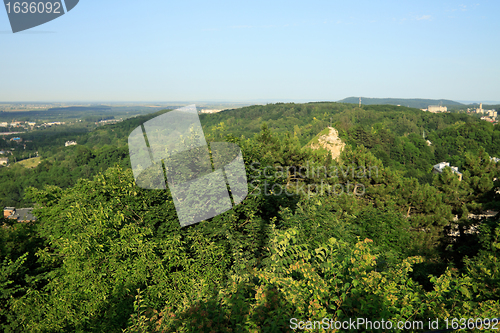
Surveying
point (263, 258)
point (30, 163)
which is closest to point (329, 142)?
point (263, 258)

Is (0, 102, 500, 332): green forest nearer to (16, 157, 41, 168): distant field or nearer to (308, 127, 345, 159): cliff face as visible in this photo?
(308, 127, 345, 159): cliff face

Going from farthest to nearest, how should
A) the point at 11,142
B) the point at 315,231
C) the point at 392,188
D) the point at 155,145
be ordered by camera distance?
the point at 11,142 → the point at 392,188 → the point at 155,145 → the point at 315,231

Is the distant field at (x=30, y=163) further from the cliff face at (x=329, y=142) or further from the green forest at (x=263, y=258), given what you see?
the green forest at (x=263, y=258)

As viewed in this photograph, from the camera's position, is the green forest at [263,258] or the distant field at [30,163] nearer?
the green forest at [263,258]

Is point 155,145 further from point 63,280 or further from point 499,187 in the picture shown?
point 499,187

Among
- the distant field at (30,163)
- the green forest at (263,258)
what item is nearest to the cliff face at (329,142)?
the green forest at (263,258)

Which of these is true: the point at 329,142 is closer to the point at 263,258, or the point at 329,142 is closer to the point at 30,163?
the point at 263,258

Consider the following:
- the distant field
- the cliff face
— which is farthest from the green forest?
the distant field

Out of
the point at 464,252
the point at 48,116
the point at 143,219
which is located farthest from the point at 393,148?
the point at 48,116
